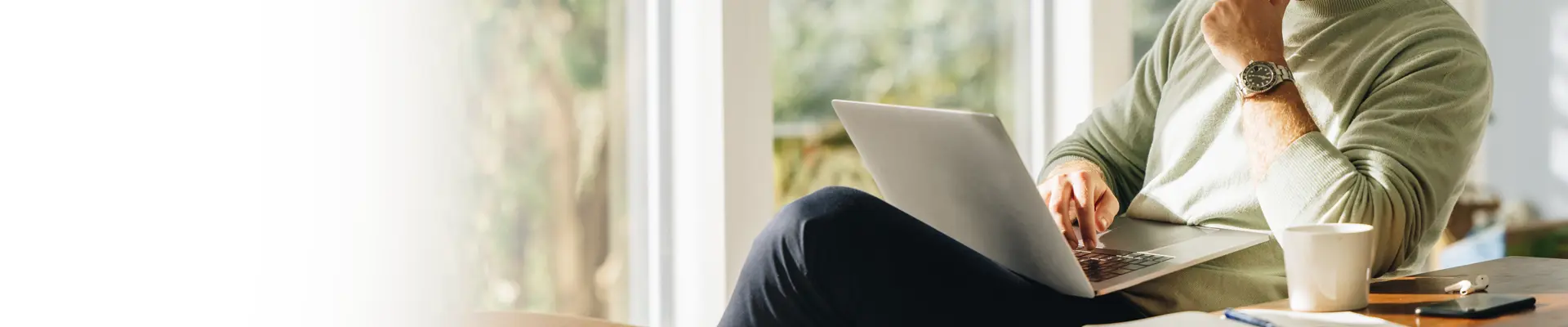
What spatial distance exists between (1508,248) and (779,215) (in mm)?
2557

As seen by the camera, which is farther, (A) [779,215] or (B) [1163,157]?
(B) [1163,157]

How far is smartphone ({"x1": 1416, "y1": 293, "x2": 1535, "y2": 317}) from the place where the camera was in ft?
2.75

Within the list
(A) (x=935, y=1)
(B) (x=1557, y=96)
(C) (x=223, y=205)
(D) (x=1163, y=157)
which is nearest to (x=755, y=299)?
(D) (x=1163, y=157)

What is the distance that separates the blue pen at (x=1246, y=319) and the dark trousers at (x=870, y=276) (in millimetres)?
280

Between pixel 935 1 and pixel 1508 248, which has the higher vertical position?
pixel 935 1

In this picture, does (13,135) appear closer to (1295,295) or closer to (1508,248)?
(1295,295)

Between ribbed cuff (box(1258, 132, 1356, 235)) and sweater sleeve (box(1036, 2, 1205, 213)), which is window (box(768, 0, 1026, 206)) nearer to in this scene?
sweater sleeve (box(1036, 2, 1205, 213))

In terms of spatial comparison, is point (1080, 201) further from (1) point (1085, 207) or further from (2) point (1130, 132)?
(2) point (1130, 132)

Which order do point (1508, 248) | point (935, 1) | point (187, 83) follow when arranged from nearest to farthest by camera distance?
point (187, 83) → point (935, 1) → point (1508, 248)

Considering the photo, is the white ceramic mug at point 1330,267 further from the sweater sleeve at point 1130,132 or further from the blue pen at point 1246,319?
the sweater sleeve at point 1130,132

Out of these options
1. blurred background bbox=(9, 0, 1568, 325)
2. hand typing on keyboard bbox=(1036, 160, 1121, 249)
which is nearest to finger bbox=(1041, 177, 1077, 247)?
hand typing on keyboard bbox=(1036, 160, 1121, 249)

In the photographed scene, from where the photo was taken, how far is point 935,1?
2.44 m

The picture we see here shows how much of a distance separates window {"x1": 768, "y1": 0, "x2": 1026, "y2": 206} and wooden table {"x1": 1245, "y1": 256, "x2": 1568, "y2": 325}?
1209 mm

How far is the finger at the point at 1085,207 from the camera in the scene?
1.30 m
